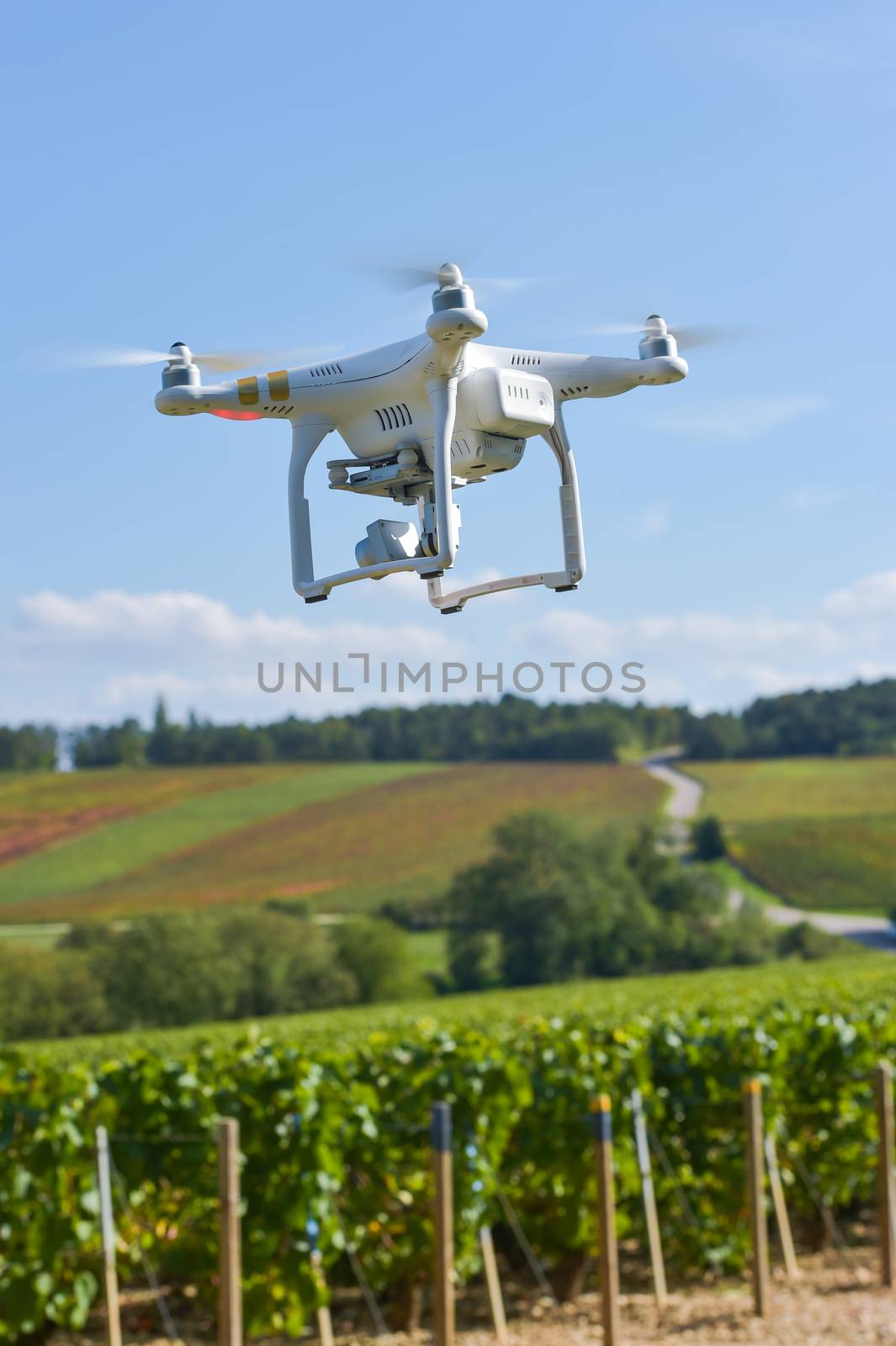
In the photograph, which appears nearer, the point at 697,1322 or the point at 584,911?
the point at 697,1322

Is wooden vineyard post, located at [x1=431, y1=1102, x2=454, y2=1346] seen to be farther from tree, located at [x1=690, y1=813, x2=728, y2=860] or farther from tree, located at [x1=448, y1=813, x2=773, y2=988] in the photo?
tree, located at [x1=690, y1=813, x2=728, y2=860]

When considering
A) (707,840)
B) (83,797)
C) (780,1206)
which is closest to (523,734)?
(707,840)

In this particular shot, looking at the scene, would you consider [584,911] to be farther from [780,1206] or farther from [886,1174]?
[886,1174]

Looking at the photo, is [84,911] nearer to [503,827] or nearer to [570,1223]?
[503,827]

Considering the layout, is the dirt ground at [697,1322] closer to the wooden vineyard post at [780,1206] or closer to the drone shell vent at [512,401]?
the wooden vineyard post at [780,1206]

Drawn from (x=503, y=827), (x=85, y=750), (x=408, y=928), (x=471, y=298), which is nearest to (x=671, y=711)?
(x=503, y=827)

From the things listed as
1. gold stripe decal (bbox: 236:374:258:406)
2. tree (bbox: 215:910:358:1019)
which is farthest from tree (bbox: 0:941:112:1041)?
gold stripe decal (bbox: 236:374:258:406)
